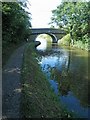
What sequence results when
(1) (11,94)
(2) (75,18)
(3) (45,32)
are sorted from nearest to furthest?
(1) (11,94)
(2) (75,18)
(3) (45,32)

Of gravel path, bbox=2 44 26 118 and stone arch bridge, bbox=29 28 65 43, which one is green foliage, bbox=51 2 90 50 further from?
gravel path, bbox=2 44 26 118

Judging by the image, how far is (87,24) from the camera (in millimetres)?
43344

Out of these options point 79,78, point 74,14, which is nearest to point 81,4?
point 74,14

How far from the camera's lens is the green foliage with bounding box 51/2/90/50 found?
4338 centimetres

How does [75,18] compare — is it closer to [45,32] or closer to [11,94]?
[45,32]

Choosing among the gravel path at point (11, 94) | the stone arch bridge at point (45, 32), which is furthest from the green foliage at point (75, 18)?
the gravel path at point (11, 94)

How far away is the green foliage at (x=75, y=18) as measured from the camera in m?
43.4

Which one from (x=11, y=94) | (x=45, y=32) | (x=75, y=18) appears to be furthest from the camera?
(x=45, y=32)

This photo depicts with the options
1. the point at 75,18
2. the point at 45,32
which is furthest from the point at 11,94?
the point at 45,32

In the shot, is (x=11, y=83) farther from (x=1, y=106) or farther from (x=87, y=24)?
(x=87, y=24)

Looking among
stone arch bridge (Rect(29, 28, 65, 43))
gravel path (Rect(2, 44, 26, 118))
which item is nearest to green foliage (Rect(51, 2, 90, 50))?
stone arch bridge (Rect(29, 28, 65, 43))

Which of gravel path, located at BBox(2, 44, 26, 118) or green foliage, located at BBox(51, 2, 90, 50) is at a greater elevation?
green foliage, located at BBox(51, 2, 90, 50)

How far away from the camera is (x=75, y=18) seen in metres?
46.1

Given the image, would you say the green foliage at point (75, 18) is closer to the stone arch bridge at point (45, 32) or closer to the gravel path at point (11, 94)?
the stone arch bridge at point (45, 32)
